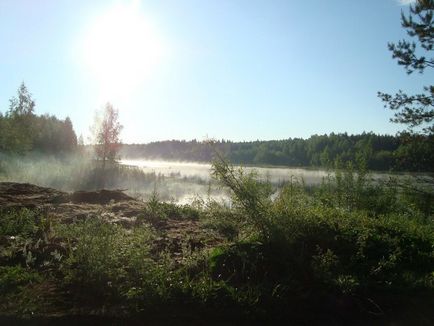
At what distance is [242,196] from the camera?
552cm

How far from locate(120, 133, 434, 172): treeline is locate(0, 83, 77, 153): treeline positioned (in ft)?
28.9

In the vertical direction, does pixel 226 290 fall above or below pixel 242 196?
below

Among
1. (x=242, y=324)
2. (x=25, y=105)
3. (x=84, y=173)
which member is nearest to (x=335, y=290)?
(x=242, y=324)

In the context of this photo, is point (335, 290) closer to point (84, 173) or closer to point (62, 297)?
point (62, 297)

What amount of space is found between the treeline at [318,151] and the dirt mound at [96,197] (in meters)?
2.47

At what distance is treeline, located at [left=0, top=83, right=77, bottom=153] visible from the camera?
3241 cm

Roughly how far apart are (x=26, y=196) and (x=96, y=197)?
1734 millimetres

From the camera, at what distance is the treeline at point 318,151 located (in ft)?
37.0

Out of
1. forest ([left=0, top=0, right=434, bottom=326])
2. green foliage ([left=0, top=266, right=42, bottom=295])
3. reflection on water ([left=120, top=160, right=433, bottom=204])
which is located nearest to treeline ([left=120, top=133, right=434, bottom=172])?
reflection on water ([left=120, top=160, right=433, bottom=204])

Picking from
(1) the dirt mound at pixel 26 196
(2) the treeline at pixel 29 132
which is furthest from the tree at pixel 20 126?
(1) the dirt mound at pixel 26 196

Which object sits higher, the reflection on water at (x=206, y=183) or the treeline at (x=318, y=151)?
the treeline at (x=318, y=151)

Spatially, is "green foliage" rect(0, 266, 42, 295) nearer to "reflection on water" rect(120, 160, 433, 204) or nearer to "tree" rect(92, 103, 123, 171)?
"reflection on water" rect(120, 160, 433, 204)

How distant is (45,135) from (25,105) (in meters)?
9.31

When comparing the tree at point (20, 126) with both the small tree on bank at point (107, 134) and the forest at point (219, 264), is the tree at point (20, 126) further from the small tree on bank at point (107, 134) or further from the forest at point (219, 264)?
the forest at point (219, 264)
